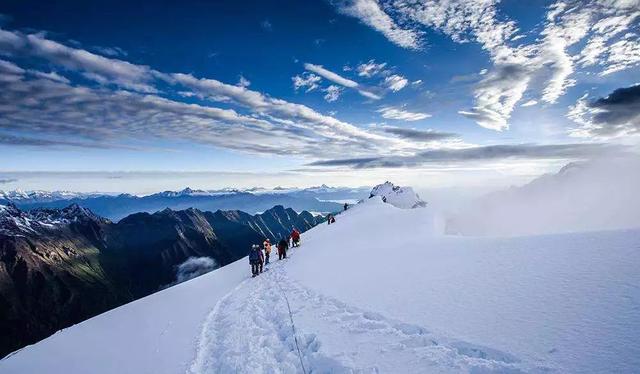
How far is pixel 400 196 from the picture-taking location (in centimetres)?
11875

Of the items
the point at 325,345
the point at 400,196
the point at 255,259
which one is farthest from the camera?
the point at 400,196

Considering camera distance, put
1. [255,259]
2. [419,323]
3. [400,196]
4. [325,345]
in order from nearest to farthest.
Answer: [419,323] < [325,345] < [255,259] < [400,196]

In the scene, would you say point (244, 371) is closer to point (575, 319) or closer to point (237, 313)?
point (237, 313)

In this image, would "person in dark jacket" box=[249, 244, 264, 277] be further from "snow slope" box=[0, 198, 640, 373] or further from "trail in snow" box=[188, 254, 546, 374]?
"trail in snow" box=[188, 254, 546, 374]

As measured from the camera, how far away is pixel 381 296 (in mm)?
13094

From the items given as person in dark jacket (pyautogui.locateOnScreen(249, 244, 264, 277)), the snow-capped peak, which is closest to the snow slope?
person in dark jacket (pyautogui.locateOnScreen(249, 244, 264, 277))

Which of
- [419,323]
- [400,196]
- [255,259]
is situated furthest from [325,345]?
[400,196]

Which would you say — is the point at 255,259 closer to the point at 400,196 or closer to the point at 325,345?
the point at 325,345

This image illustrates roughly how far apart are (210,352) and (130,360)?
2.79 m

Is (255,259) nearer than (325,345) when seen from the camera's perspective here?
No

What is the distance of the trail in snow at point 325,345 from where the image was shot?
25.2 feet

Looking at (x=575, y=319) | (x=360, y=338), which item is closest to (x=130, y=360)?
(x=360, y=338)

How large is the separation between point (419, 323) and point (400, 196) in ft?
368

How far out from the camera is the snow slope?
7281 mm
